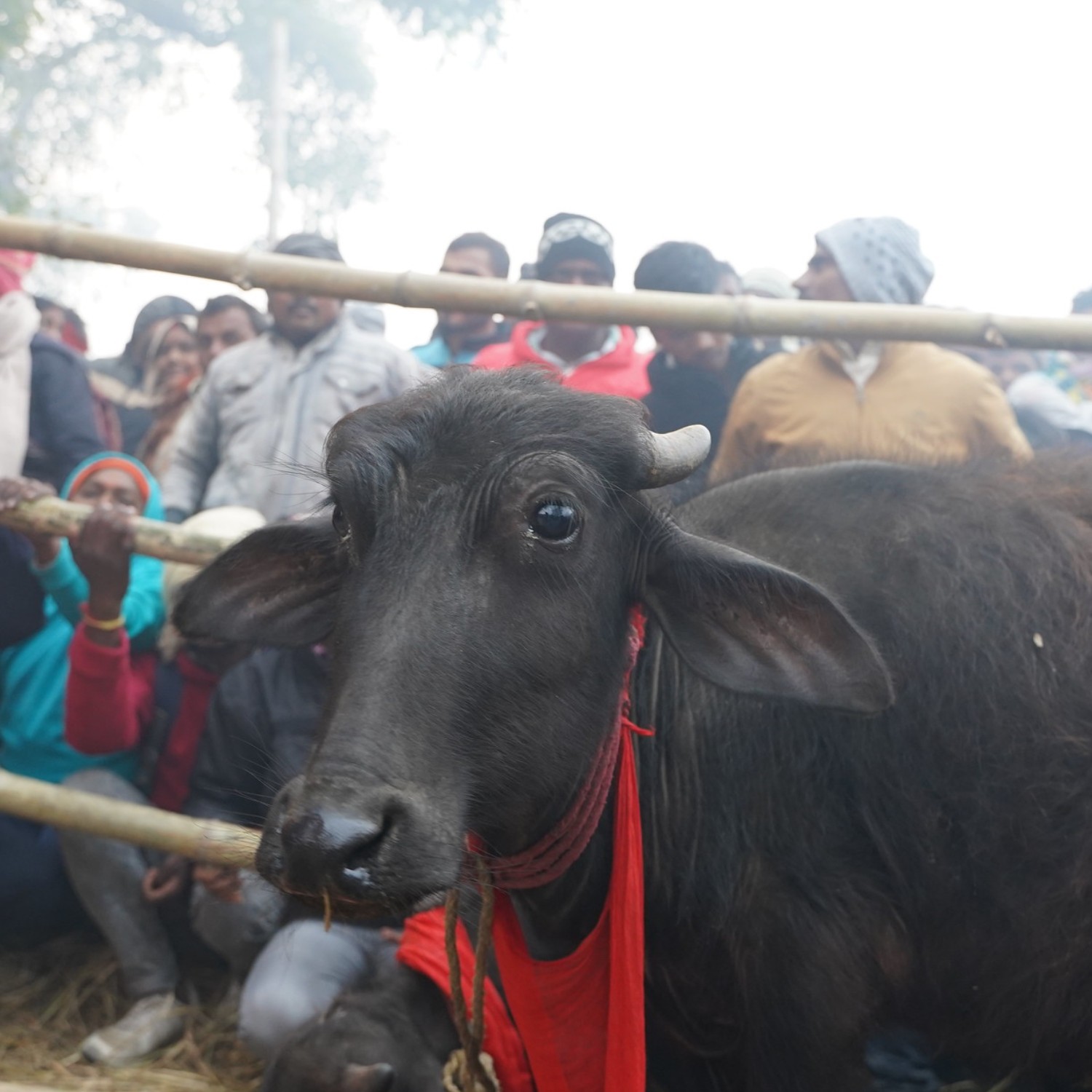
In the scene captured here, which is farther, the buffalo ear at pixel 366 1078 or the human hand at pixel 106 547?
the human hand at pixel 106 547

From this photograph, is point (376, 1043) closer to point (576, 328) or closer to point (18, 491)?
point (18, 491)

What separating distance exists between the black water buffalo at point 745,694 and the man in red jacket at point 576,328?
2.20 metres

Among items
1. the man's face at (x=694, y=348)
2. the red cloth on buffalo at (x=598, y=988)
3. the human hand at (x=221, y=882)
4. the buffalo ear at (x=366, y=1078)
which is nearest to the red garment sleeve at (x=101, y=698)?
the human hand at (x=221, y=882)

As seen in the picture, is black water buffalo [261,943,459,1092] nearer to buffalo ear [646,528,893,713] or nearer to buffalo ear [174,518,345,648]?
buffalo ear [174,518,345,648]

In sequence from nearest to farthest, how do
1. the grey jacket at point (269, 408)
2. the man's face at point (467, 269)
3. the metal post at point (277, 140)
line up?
1. the grey jacket at point (269, 408)
2. the man's face at point (467, 269)
3. the metal post at point (277, 140)

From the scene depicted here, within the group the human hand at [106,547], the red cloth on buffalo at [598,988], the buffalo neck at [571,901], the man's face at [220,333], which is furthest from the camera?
the man's face at [220,333]

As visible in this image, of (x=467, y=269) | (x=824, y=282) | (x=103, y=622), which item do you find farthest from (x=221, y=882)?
(x=467, y=269)

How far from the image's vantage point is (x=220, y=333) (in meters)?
5.77

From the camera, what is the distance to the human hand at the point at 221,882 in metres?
3.24

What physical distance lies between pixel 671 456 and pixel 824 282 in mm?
2601

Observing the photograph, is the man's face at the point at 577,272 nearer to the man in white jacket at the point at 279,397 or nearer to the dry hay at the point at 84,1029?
the man in white jacket at the point at 279,397

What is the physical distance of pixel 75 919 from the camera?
12.2ft

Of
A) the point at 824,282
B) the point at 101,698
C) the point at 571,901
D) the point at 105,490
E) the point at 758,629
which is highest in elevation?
the point at 824,282

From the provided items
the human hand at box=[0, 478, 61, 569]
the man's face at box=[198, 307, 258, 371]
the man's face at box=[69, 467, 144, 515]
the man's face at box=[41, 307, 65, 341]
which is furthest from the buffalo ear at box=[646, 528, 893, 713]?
the man's face at box=[41, 307, 65, 341]
